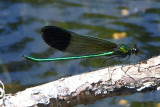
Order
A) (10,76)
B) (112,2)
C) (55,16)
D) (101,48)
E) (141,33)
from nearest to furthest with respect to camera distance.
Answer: (101,48), (10,76), (141,33), (55,16), (112,2)

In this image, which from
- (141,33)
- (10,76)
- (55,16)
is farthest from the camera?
(55,16)

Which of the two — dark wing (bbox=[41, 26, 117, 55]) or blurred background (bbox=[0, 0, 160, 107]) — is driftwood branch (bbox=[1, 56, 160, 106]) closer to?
dark wing (bbox=[41, 26, 117, 55])

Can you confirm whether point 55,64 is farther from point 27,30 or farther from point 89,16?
point 89,16

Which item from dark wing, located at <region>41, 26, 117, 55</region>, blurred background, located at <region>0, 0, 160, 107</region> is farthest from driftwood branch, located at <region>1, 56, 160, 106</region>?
blurred background, located at <region>0, 0, 160, 107</region>

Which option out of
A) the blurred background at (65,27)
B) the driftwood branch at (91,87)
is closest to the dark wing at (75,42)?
the driftwood branch at (91,87)

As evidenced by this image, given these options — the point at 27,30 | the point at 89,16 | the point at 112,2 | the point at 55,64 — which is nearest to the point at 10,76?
the point at 55,64

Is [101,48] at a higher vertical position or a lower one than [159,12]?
lower
